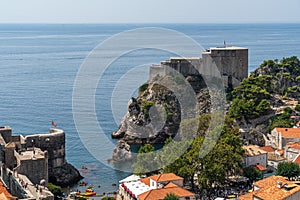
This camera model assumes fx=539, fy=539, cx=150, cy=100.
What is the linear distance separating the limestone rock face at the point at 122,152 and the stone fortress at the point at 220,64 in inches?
529

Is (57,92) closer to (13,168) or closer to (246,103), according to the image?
(246,103)

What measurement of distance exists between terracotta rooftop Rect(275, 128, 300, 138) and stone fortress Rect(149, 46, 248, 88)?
1791 cm

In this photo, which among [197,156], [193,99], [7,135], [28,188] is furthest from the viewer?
[193,99]

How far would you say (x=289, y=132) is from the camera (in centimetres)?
4572

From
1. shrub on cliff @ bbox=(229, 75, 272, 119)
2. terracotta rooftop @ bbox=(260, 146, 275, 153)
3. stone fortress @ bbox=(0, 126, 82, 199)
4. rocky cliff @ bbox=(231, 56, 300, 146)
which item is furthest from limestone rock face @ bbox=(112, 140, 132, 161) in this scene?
terracotta rooftop @ bbox=(260, 146, 275, 153)

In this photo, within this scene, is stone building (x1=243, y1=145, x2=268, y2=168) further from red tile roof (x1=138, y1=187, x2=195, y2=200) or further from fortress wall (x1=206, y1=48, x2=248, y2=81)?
fortress wall (x1=206, y1=48, x2=248, y2=81)

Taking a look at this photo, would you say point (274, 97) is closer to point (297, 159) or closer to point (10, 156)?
point (297, 159)

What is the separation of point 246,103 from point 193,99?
10984 mm

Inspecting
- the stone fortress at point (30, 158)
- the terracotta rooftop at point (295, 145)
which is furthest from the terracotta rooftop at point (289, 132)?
the stone fortress at point (30, 158)

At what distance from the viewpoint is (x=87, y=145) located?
5506 centimetres

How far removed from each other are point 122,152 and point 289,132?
16.5 meters

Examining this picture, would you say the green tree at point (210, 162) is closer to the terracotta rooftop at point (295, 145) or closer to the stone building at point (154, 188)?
the stone building at point (154, 188)

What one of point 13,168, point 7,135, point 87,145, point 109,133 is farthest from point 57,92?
point 13,168

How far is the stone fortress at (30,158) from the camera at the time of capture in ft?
107
